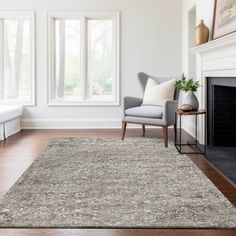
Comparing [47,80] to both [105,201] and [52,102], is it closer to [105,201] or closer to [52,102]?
[52,102]

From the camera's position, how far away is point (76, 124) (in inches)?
264

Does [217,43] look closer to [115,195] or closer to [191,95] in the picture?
[191,95]

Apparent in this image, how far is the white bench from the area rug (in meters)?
1.50

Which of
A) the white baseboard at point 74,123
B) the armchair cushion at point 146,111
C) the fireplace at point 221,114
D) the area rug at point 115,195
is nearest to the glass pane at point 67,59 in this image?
the white baseboard at point 74,123

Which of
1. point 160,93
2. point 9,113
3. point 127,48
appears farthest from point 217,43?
point 9,113

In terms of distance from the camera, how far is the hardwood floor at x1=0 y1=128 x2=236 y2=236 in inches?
83.4

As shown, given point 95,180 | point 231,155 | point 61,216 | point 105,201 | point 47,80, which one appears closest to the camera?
point 61,216

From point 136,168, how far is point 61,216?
1.42 meters

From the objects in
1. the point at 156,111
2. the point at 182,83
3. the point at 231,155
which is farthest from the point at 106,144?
the point at 231,155

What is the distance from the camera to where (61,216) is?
2342 millimetres

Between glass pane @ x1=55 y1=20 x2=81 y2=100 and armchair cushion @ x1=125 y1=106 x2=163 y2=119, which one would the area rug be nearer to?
armchair cushion @ x1=125 y1=106 x2=163 y2=119

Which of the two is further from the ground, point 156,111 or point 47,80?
point 47,80

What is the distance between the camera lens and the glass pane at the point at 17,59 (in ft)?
21.8

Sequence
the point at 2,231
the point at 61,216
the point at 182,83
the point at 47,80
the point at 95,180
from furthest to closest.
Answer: the point at 47,80
the point at 182,83
the point at 95,180
the point at 61,216
the point at 2,231
